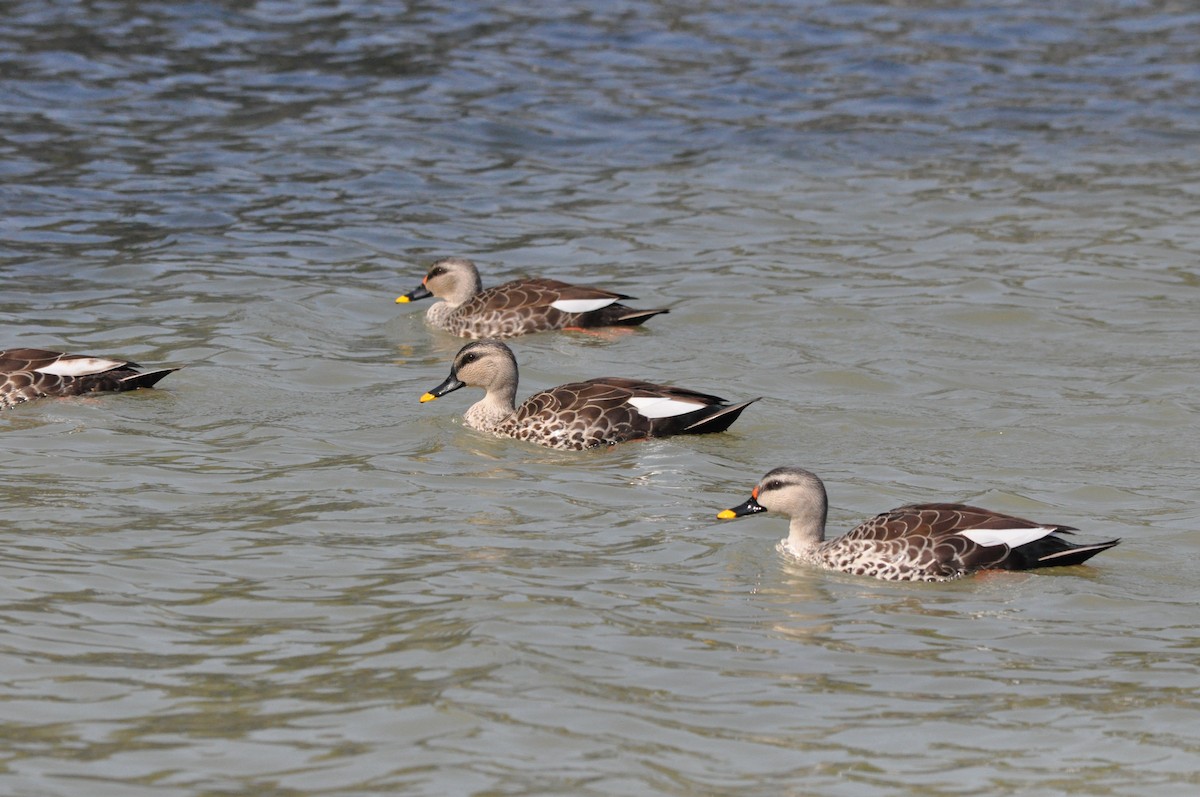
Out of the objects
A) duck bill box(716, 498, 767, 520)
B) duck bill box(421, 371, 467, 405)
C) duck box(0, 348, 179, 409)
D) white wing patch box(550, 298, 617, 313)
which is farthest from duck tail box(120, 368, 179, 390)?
duck bill box(716, 498, 767, 520)

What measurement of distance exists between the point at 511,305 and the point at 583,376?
1.38 metres

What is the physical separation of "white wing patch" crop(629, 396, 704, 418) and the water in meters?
0.25

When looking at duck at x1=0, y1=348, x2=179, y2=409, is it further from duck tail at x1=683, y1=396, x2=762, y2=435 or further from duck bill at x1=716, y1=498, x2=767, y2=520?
duck bill at x1=716, y1=498, x2=767, y2=520

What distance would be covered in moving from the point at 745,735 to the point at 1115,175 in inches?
574

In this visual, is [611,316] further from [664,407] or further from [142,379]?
[142,379]

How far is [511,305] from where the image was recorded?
15.5m

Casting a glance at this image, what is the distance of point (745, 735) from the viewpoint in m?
7.45

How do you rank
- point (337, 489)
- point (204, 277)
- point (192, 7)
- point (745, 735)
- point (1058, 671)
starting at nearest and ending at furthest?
point (745, 735) → point (1058, 671) → point (337, 489) → point (204, 277) → point (192, 7)

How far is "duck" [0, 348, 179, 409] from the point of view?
12.5 m

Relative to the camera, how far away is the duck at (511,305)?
599 inches

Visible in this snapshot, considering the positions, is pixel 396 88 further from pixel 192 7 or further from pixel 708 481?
pixel 708 481

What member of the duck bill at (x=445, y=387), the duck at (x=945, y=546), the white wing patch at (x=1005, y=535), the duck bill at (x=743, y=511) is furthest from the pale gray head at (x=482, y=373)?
the white wing patch at (x=1005, y=535)

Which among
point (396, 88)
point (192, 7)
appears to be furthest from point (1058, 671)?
point (192, 7)

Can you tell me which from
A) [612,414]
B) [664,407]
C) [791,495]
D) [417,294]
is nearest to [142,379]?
[612,414]
